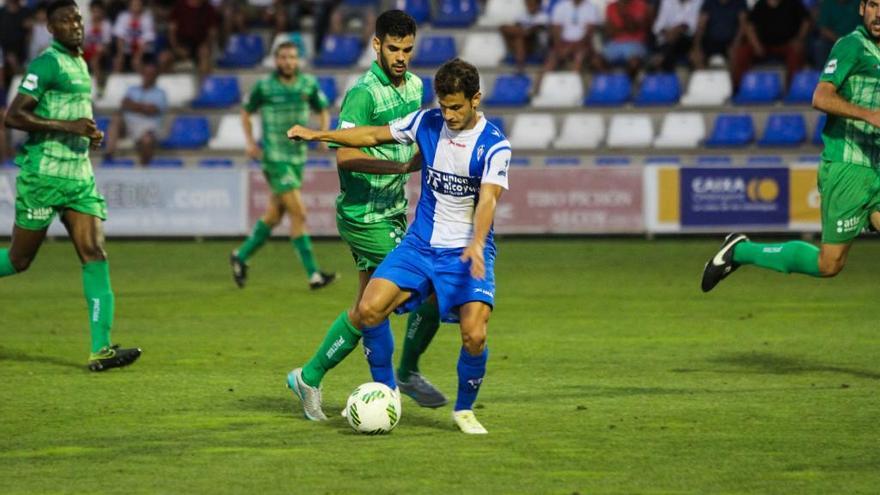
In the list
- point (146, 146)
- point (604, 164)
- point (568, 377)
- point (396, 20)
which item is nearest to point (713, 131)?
point (604, 164)

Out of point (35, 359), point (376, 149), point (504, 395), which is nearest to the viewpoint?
point (376, 149)

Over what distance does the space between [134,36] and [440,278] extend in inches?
713

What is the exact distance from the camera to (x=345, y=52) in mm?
23875

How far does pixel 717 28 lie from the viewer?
22.3m

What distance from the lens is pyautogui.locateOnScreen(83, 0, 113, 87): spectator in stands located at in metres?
24.2

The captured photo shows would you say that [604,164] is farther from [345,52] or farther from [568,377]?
[568,377]

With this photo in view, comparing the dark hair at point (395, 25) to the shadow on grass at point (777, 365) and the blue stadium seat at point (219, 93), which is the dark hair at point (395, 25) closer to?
the shadow on grass at point (777, 365)

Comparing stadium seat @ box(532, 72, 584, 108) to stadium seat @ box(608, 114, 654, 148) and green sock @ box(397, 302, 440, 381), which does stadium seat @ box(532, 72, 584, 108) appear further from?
green sock @ box(397, 302, 440, 381)

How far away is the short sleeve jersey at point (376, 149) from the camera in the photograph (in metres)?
8.08

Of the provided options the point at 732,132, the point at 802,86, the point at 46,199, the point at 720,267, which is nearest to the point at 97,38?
the point at 732,132

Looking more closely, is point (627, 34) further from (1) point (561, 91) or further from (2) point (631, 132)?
(2) point (631, 132)

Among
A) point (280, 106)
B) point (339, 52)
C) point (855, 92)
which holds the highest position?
point (855, 92)

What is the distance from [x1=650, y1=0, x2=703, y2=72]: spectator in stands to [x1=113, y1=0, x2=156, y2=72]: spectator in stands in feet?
26.7

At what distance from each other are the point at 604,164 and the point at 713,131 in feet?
7.72
